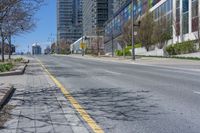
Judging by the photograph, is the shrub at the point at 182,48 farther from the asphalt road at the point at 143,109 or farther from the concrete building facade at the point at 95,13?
the concrete building facade at the point at 95,13

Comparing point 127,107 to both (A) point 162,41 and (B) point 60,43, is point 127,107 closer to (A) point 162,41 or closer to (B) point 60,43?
(A) point 162,41

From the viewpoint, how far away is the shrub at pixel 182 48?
60547 mm

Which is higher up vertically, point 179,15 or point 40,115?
point 179,15

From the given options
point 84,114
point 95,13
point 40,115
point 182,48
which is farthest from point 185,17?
point 95,13

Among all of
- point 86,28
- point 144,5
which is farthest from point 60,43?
point 144,5

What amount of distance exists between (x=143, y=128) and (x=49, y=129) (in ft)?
5.99

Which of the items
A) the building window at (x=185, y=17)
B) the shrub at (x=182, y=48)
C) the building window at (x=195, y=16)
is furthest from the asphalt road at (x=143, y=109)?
the building window at (x=185, y=17)

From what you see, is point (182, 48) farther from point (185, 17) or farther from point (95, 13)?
point (95, 13)

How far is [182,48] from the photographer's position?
62.7 meters

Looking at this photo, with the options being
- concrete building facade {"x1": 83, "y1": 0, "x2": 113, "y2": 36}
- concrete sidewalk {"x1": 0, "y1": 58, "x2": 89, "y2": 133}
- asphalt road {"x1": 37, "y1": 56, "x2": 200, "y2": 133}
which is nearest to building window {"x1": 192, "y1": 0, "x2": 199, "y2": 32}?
asphalt road {"x1": 37, "y1": 56, "x2": 200, "y2": 133}

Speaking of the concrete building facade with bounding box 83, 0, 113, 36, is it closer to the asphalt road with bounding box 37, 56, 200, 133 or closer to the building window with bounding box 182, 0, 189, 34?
the building window with bounding box 182, 0, 189, 34

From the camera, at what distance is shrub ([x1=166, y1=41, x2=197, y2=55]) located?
60547 millimetres

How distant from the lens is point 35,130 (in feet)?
29.8

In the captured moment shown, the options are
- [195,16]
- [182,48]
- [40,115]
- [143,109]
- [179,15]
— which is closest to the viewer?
[40,115]
